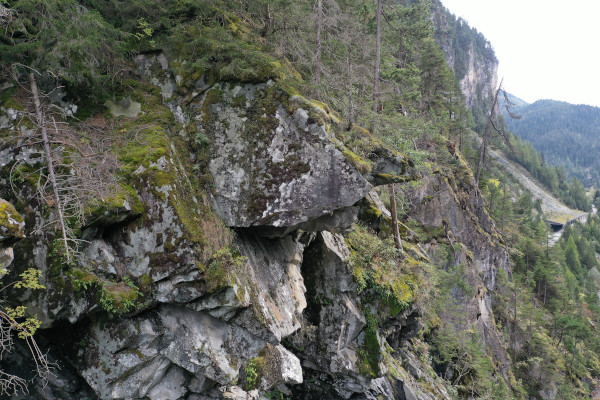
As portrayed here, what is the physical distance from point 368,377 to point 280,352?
421 centimetres

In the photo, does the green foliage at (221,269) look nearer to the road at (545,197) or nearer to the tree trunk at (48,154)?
the tree trunk at (48,154)

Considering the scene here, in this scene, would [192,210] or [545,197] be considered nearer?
[192,210]

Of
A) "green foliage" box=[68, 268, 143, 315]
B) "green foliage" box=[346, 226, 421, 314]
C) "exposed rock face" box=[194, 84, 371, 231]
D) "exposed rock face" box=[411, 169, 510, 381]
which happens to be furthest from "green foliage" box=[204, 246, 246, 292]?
"exposed rock face" box=[411, 169, 510, 381]

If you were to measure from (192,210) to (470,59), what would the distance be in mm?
157125

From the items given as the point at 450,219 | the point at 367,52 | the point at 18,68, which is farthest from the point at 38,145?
the point at 450,219

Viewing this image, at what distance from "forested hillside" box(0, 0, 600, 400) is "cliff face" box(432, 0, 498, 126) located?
96638 millimetres

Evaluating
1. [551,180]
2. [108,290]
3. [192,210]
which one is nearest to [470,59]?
[551,180]

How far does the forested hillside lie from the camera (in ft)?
25.0

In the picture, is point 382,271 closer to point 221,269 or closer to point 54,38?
point 221,269

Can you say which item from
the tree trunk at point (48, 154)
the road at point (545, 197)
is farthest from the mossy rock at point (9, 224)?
the road at point (545, 197)

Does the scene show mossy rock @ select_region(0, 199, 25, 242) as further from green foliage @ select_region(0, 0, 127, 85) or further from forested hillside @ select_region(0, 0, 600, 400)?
green foliage @ select_region(0, 0, 127, 85)

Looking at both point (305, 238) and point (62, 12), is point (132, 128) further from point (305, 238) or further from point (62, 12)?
point (305, 238)

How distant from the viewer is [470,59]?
5443 inches

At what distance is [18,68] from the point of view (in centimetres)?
824
